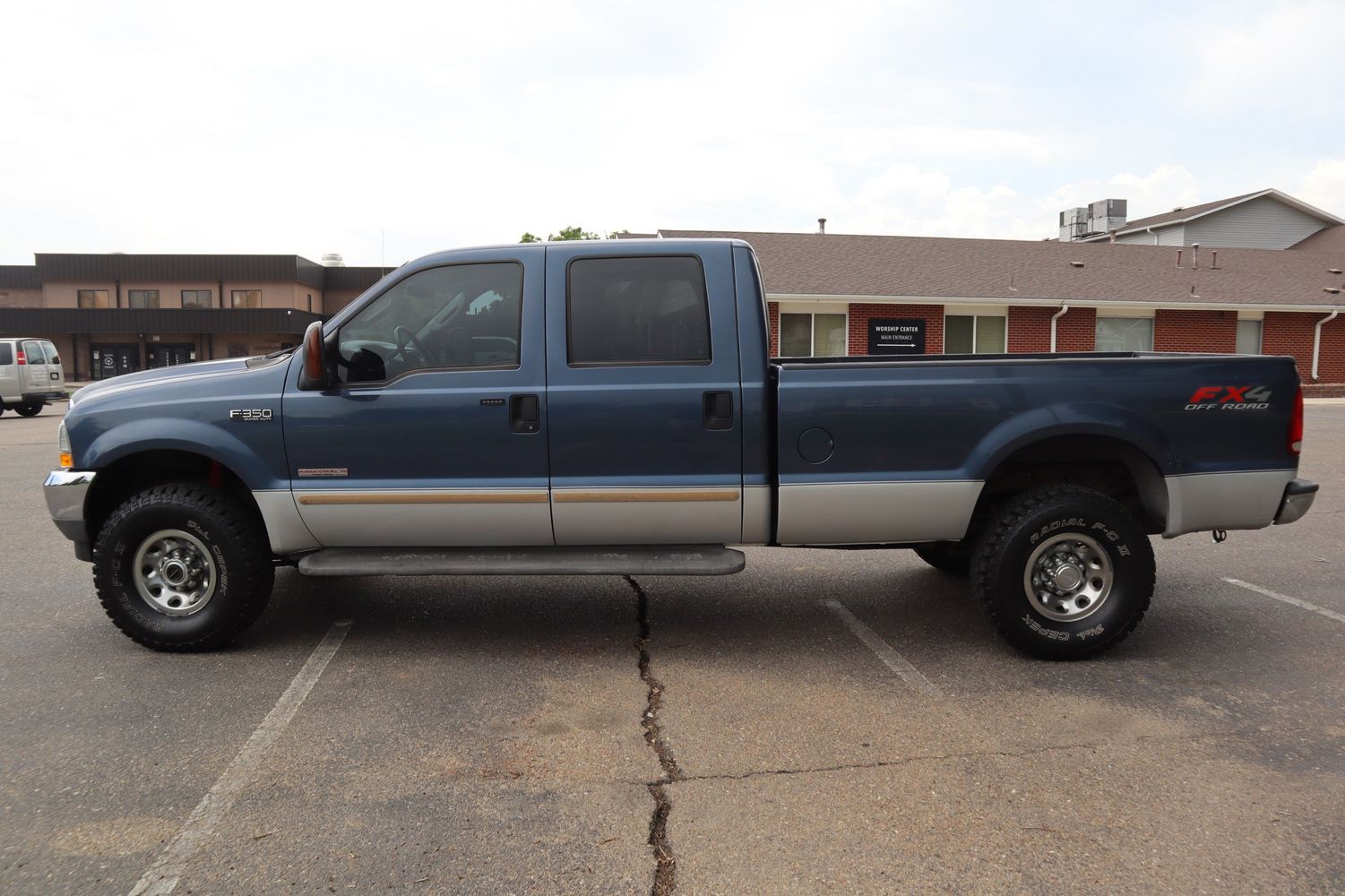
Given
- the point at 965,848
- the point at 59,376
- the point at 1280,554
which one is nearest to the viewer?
the point at 965,848

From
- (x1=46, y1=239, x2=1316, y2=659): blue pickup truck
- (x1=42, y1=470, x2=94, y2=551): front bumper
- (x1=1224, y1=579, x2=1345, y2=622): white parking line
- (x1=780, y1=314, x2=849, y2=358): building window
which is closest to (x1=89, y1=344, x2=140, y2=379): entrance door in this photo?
(x1=780, y1=314, x2=849, y2=358): building window

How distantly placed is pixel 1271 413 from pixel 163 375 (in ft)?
18.6

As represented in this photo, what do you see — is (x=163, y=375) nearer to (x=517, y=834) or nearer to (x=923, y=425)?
(x=517, y=834)

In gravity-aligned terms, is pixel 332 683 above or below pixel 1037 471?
below

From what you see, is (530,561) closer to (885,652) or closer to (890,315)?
(885,652)

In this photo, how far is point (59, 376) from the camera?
2294 cm

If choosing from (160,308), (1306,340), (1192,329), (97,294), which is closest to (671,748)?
(1192,329)

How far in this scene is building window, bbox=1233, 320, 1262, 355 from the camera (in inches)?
1082

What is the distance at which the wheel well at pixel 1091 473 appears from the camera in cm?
481

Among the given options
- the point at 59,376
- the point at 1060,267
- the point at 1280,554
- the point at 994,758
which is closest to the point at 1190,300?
the point at 1060,267

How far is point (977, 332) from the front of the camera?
2612 centimetres

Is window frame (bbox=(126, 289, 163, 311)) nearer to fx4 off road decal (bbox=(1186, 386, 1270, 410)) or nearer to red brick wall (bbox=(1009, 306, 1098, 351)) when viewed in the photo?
red brick wall (bbox=(1009, 306, 1098, 351))

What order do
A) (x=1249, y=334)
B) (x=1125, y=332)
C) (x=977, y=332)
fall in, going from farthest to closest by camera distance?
(x=1249, y=334) → (x=1125, y=332) → (x=977, y=332)

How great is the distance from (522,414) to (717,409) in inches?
37.7
